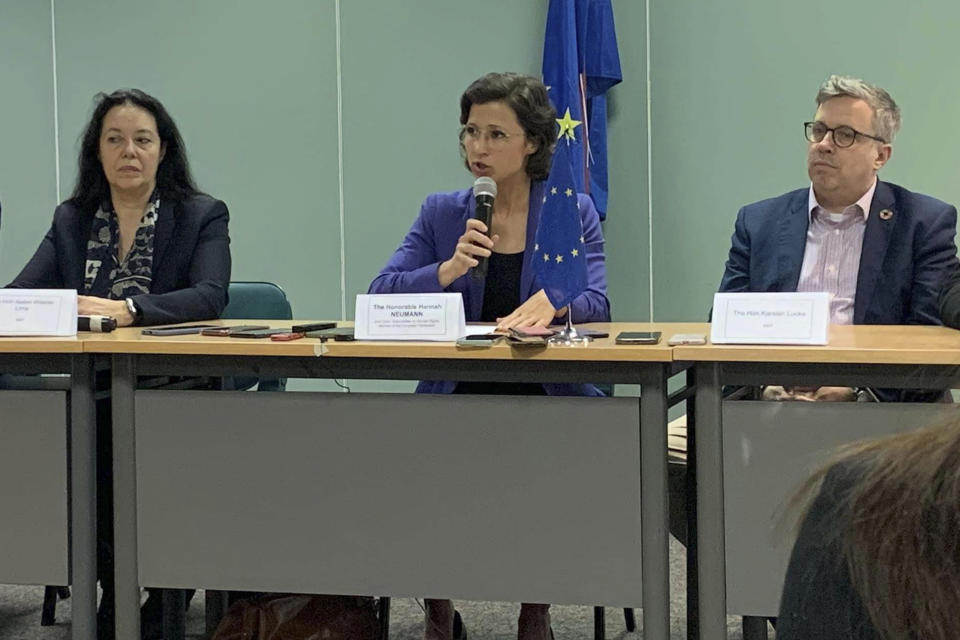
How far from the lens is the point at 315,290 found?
4469 mm

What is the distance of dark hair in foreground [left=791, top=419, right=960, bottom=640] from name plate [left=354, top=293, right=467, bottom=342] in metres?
1.53

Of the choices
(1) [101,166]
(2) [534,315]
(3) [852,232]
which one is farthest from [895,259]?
(1) [101,166]

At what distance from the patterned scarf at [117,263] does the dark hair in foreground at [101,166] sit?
3.6 inches

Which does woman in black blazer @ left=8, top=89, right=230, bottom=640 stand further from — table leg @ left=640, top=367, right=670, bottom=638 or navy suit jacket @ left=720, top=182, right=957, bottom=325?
navy suit jacket @ left=720, top=182, right=957, bottom=325

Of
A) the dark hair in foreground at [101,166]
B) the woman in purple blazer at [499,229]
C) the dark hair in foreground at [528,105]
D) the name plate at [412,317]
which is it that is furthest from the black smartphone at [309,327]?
the dark hair in foreground at [101,166]

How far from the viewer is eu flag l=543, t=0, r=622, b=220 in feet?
13.4

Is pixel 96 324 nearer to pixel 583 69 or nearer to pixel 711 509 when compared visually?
pixel 711 509

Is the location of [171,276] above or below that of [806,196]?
below

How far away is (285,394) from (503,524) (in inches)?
19.2

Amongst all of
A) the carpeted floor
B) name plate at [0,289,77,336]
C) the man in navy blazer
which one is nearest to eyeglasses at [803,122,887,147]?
the man in navy blazer

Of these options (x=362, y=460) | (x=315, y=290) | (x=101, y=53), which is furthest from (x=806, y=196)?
(x=101, y=53)

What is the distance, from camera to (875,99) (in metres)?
2.65

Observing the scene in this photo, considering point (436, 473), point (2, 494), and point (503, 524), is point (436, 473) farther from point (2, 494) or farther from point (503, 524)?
point (2, 494)

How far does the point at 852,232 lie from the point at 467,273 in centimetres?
92
